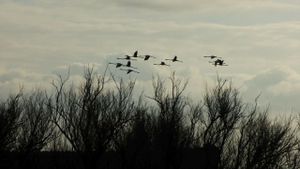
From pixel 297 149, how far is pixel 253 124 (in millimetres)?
3547

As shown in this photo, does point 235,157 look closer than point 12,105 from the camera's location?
No

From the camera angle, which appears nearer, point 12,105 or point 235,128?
point 12,105

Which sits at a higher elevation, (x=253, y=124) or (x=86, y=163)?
(x=253, y=124)

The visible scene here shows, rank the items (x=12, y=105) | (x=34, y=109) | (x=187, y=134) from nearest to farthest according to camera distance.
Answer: (x=12, y=105)
(x=187, y=134)
(x=34, y=109)

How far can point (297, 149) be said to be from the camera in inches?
1834

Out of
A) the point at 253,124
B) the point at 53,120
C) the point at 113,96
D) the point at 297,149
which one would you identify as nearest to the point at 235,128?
the point at 253,124

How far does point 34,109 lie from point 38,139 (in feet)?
8.22

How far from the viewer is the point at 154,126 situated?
4512cm

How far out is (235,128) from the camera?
45.4m

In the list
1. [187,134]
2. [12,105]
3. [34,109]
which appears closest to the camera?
[12,105]

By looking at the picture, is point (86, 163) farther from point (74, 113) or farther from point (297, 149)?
point (297, 149)

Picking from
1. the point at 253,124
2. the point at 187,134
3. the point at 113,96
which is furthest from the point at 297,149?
the point at 113,96

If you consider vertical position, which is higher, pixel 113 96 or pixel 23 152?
pixel 113 96

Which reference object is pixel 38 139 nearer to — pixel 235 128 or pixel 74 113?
pixel 74 113
